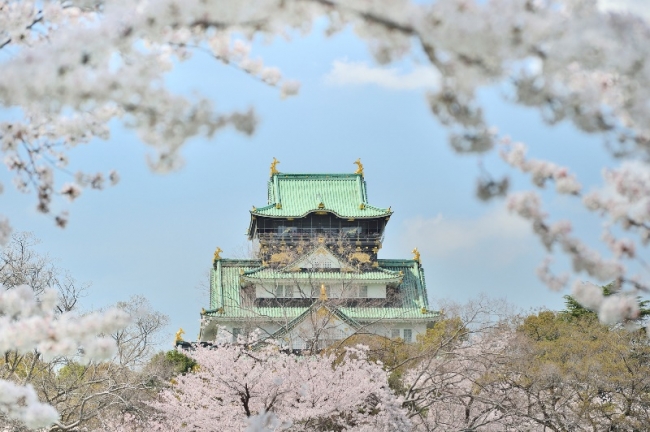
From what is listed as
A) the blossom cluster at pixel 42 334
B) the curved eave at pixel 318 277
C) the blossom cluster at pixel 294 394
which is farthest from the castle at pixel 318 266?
the blossom cluster at pixel 42 334

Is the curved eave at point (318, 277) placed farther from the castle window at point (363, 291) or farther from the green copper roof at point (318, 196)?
the green copper roof at point (318, 196)

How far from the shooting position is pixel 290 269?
32.6 metres

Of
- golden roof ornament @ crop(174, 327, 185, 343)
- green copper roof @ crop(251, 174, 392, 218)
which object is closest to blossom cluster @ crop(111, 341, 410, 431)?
golden roof ornament @ crop(174, 327, 185, 343)

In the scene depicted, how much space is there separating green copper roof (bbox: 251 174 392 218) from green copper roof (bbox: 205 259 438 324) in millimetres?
2232

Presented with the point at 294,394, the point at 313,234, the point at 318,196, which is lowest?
the point at 294,394

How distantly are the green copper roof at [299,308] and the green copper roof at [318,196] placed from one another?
223 centimetres

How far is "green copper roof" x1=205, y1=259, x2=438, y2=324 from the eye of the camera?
3206 centimetres

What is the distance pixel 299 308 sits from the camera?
106ft

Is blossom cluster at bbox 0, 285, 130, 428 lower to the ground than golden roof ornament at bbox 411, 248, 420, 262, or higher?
lower

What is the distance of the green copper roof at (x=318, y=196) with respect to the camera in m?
35.8

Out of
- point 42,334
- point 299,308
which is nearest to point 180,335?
point 299,308

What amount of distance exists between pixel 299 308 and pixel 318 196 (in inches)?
262

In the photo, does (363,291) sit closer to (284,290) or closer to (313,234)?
(284,290)

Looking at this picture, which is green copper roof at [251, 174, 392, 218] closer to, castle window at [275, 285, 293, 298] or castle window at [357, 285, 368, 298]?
castle window at [357, 285, 368, 298]
